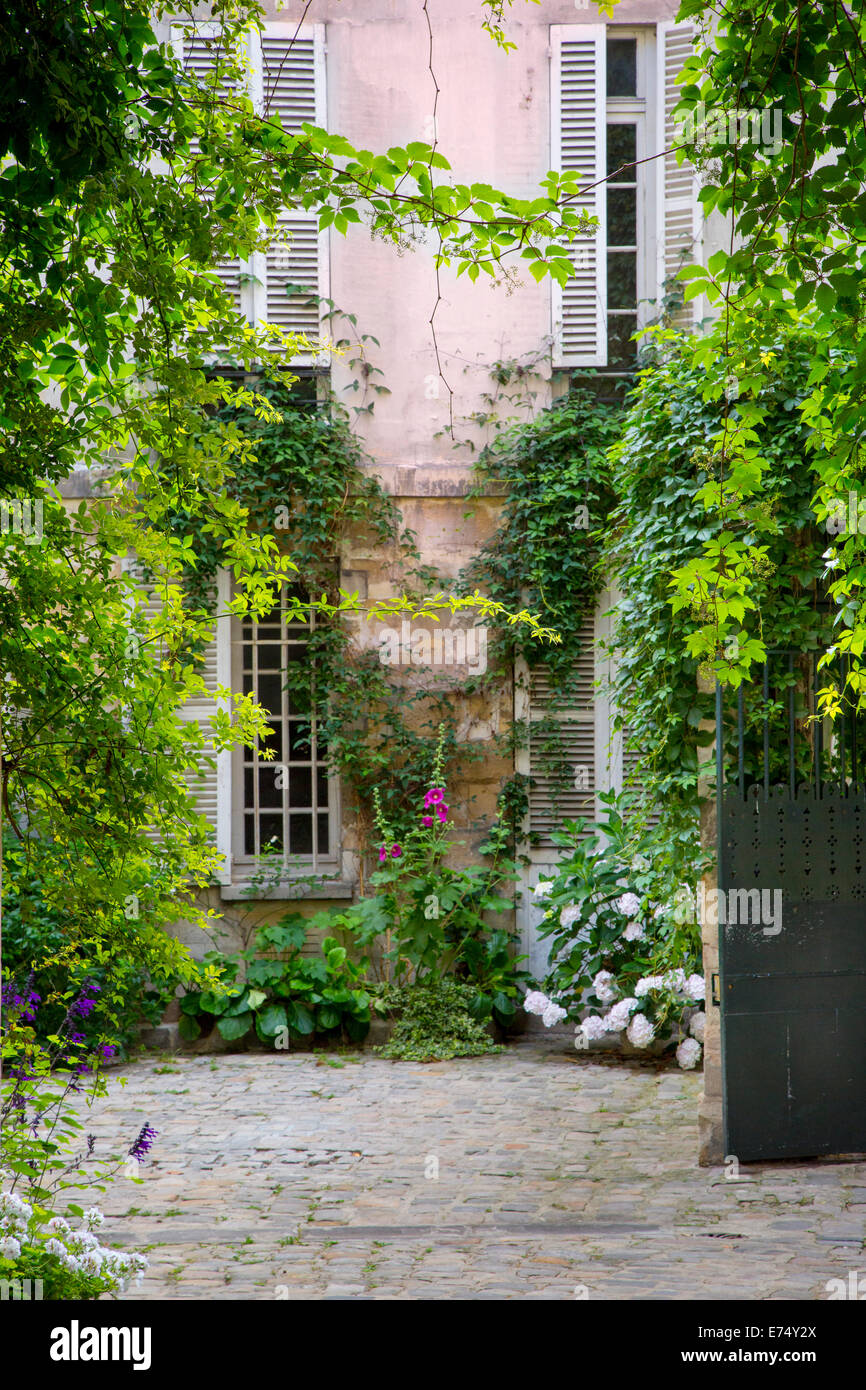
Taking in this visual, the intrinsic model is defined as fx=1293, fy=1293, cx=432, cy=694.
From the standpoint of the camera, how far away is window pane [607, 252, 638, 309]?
30.6ft

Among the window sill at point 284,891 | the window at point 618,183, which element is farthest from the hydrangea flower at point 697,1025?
Answer: the window at point 618,183

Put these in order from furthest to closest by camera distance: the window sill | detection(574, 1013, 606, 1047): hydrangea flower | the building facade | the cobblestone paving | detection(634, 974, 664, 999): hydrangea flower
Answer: the building facade, the window sill, detection(574, 1013, 606, 1047): hydrangea flower, detection(634, 974, 664, 999): hydrangea flower, the cobblestone paving

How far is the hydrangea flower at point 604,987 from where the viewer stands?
25.9ft

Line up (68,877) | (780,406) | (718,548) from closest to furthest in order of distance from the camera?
1. (68,877)
2. (718,548)
3. (780,406)

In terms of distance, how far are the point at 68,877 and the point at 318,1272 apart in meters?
1.77

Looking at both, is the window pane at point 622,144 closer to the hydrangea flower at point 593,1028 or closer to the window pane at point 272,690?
the window pane at point 272,690

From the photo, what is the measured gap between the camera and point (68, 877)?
3.32 m

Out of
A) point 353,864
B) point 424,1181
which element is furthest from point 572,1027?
point 424,1181

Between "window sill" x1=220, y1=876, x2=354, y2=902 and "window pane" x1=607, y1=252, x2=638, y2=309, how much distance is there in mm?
4591

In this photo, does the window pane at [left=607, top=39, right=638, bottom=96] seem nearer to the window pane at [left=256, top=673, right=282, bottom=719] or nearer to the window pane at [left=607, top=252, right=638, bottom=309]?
the window pane at [left=607, top=252, right=638, bottom=309]

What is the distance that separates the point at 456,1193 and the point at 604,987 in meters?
2.80

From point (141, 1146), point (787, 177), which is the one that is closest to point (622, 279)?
point (787, 177)

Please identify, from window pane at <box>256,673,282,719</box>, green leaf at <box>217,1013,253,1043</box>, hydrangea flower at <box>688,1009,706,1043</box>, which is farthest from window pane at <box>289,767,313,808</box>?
hydrangea flower at <box>688,1009,706,1043</box>

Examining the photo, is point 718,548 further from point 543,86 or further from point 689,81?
point 543,86
